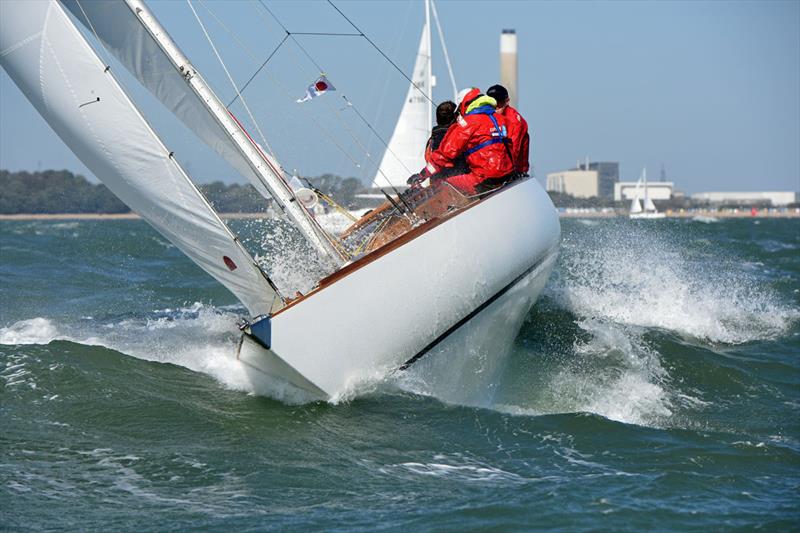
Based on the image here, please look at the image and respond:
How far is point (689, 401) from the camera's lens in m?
6.24

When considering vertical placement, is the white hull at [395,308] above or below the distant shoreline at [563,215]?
above

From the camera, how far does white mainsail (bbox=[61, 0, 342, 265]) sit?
5559mm

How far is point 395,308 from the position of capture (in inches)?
200

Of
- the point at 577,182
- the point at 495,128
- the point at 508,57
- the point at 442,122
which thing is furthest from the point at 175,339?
the point at 577,182

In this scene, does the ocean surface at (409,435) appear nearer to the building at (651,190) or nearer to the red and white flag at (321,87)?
the red and white flag at (321,87)

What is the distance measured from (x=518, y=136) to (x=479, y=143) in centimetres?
63

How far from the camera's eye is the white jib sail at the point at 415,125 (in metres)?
24.0

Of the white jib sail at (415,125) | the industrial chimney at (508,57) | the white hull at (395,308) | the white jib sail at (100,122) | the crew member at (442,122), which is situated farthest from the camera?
the industrial chimney at (508,57)

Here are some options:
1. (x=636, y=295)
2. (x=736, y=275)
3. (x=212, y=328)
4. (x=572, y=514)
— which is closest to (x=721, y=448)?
(x=572, y=514)

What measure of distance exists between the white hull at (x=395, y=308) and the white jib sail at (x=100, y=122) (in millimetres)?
477

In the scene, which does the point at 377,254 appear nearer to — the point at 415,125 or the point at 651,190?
the point at 415,125

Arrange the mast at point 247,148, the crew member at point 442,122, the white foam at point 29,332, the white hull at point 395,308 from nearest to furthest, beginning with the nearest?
the white hull at point 395,308 < the mast at point 247,148 < the crew member at point 442,122 < the white foam at point 29,332

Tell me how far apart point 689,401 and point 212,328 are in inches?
131

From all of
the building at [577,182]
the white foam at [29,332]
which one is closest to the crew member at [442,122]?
the white foam at [29,332]
